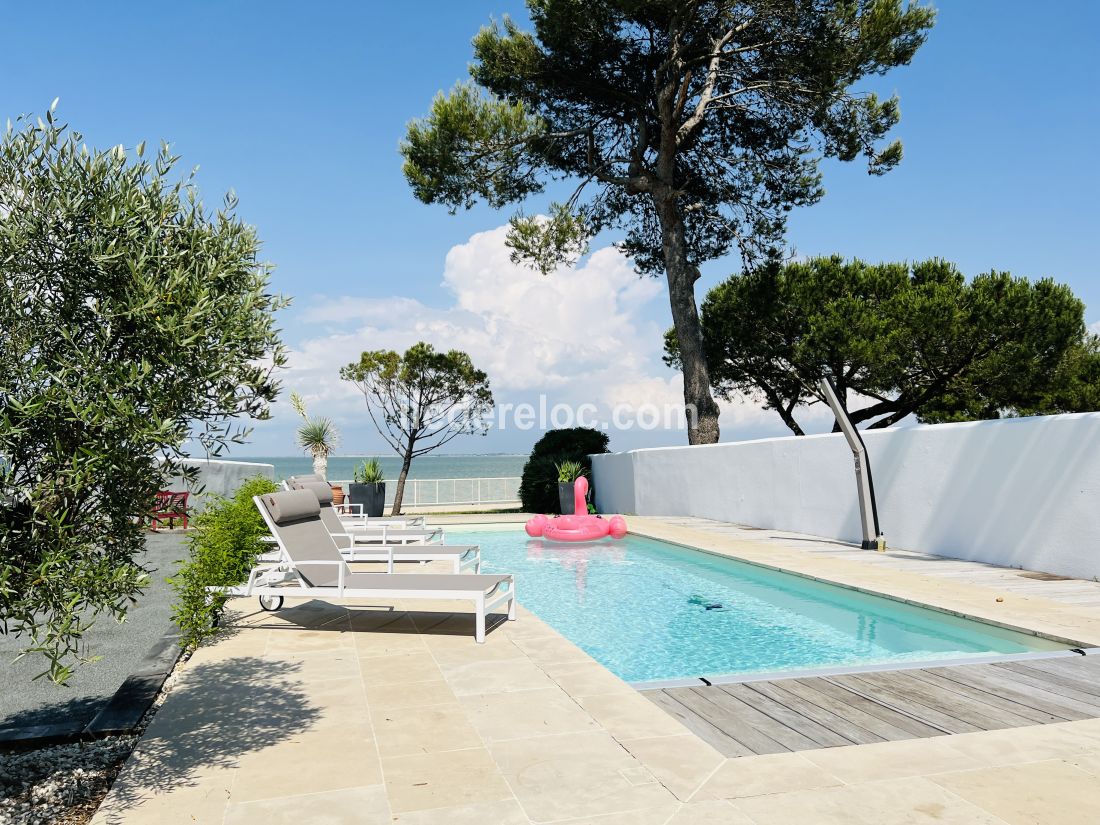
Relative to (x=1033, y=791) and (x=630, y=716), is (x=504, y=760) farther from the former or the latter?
(x=1033, y=791)

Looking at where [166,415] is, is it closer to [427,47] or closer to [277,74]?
[277,74]

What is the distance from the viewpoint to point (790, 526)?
45.1 feet

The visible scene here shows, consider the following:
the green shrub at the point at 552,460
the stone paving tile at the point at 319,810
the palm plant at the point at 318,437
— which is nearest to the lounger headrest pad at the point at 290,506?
the stone paving tile at the point at 319,810

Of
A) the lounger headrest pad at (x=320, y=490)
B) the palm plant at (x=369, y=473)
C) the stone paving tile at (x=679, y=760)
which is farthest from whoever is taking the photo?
the palm plant at (x=369, y=473)

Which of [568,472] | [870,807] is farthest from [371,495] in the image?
[870,807]

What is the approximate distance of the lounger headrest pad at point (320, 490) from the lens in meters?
10.1

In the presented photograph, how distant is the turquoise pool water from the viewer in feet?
21.0

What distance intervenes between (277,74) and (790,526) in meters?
11.6

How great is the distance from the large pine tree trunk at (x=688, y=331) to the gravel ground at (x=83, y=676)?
511 inches

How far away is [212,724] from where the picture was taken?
166 inches

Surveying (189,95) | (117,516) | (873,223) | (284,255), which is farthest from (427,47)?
(117,516)

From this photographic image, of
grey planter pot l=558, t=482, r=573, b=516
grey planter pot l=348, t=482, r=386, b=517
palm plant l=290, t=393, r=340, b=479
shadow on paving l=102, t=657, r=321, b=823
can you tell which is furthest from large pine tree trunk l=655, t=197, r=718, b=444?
shadow on paving l=102, t=657, r=321, b=823

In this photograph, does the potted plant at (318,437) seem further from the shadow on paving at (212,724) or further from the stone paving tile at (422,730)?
the stone paving tile at (422,730)

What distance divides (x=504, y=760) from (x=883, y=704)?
2195mm
